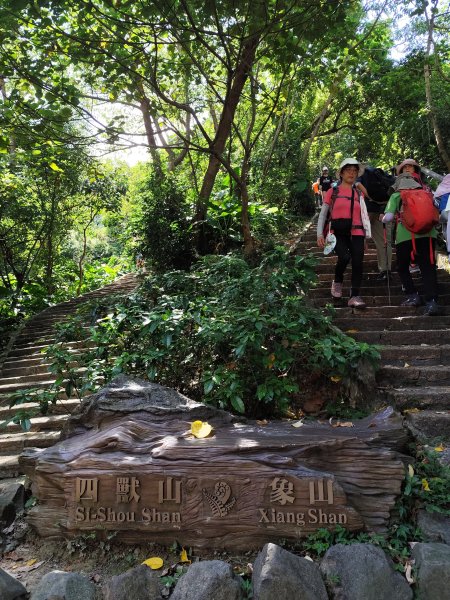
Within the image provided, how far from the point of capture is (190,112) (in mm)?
6160

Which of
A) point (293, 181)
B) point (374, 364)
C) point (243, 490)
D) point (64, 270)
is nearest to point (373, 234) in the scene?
point (374, 364)

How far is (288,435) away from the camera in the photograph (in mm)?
2945

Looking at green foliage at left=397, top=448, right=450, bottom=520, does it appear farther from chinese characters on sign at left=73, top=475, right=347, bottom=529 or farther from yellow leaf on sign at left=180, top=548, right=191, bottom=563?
yellow leaf on sign at left=180, top=548, right=191, bottom=563

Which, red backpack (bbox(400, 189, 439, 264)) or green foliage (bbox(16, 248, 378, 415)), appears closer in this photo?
green foliage (bbox(16, 248, 378, 415))

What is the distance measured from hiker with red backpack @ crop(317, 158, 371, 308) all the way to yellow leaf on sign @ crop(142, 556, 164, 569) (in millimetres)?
3557

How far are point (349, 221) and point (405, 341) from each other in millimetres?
1503

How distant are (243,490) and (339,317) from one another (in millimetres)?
2936

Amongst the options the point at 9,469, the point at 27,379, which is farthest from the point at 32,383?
the point at 9,469

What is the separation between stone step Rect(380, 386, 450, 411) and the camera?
12.1 ft

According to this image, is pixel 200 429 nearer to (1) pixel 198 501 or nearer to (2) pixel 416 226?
(1) pixel 198 501

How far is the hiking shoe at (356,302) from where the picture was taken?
5234mm

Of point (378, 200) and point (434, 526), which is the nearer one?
point (434, 526)

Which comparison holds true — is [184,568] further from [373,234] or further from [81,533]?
Answer: [373,234]

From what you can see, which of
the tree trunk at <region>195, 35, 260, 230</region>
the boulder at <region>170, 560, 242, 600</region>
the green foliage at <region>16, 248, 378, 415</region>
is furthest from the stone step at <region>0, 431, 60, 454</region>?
the tree trunk at <region>195, 35, 260, 230</region>
